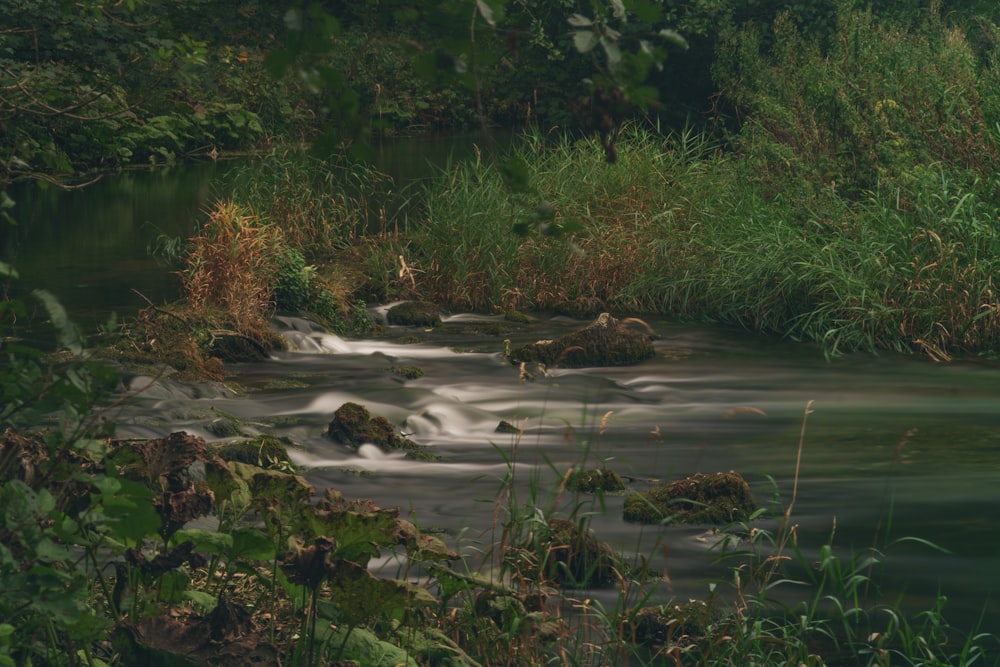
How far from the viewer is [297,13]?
280 cm

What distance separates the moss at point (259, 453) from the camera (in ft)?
23.9

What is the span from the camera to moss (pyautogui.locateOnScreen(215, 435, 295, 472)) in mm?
7289

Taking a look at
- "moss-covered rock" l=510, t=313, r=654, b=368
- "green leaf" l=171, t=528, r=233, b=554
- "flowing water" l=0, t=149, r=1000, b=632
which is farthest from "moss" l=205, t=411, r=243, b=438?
"green leaf" l=171, t=528, r=233, b=554

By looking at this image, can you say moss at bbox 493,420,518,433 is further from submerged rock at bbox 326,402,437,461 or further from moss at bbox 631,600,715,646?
moss at bbox 631,600,715,646

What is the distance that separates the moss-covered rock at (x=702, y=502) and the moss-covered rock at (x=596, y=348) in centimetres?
372

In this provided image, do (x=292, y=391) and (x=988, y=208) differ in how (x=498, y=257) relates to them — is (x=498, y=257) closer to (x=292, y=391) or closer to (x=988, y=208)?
(x=292, y=391)

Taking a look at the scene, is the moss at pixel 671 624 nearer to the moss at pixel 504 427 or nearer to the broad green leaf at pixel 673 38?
the broad green leaf at pixel 673 38

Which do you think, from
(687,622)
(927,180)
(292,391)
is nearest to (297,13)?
(687,622)

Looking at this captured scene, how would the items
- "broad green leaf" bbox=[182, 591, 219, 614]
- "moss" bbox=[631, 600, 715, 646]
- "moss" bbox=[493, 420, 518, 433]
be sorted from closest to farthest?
"broad green leaf" bbox=[182, 591, 219, 614] → "moss" bbox=[631, 600, 715, 646] → "moss" bbox=[493, 420, 518, 433]

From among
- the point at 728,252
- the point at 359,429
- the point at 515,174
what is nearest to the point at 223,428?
the point at 359,429

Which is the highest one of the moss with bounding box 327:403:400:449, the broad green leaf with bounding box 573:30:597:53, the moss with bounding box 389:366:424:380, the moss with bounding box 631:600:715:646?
the broad green leaf with bounding box 573:30:597:53

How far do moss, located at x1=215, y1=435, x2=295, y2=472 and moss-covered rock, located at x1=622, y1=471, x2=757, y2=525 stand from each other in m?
2.00

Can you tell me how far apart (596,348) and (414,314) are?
2.18 metres

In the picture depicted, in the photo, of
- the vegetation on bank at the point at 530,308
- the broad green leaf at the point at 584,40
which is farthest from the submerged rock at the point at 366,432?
the broad green leaf at the point at 584,40
